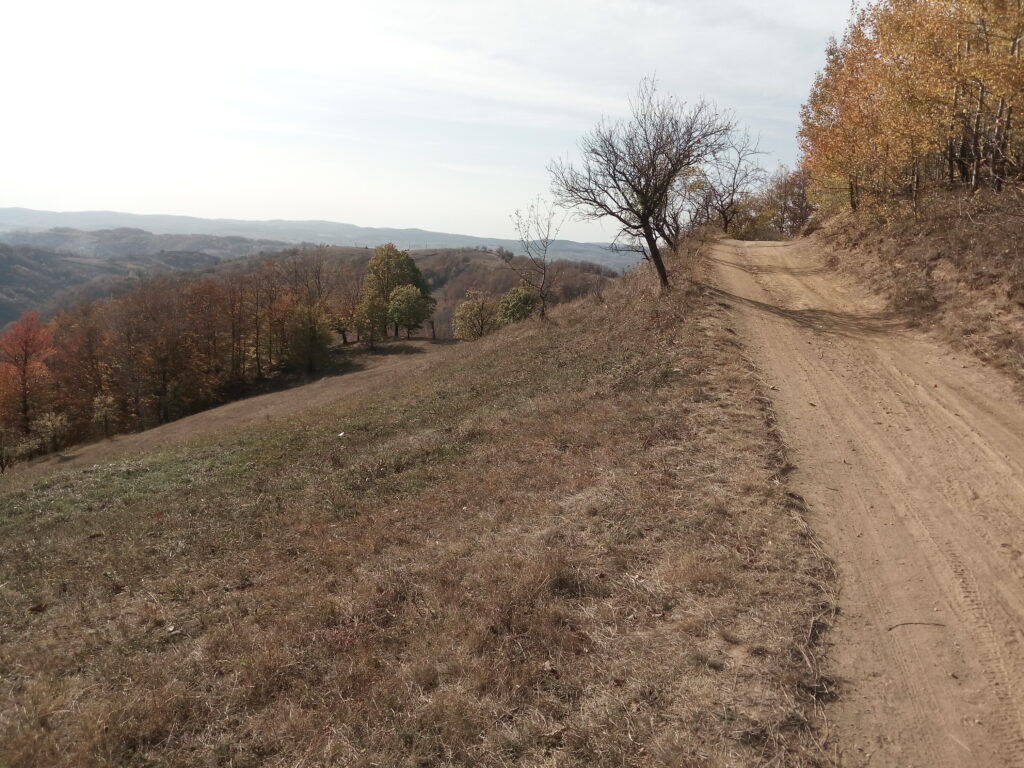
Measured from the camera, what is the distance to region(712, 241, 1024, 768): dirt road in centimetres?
440

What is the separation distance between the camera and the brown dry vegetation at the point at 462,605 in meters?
4.78

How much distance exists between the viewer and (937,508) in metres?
7.21

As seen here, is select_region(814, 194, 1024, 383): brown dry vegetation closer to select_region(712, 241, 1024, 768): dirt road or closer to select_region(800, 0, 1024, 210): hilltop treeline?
select_region(712, 241, 1024, 768): dirt road

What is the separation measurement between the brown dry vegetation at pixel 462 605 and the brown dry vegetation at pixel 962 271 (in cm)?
508

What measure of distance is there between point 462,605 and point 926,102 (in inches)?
842

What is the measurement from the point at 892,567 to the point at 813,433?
383 cm

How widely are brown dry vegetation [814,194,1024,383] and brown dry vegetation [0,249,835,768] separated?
5.08 metres

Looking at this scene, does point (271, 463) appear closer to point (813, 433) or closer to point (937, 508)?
point (813, 433)

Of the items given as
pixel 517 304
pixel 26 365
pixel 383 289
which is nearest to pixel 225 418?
pixel 26 365

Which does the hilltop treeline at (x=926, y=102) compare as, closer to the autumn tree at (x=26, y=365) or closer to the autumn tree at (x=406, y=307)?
the autumn tree at (x=406, y=307)

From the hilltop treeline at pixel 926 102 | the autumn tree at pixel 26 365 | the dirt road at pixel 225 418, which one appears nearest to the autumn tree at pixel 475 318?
the dirt road at pixel 225 418

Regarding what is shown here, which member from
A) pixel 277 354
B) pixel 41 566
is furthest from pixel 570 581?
pixel 277 354

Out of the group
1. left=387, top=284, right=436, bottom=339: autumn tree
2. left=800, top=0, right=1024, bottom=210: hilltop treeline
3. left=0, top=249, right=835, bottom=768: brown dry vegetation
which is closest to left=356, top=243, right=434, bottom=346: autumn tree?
left=387, top=284, right=436, bottom=339: autumn tree

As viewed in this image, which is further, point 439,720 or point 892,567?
point 892,567
